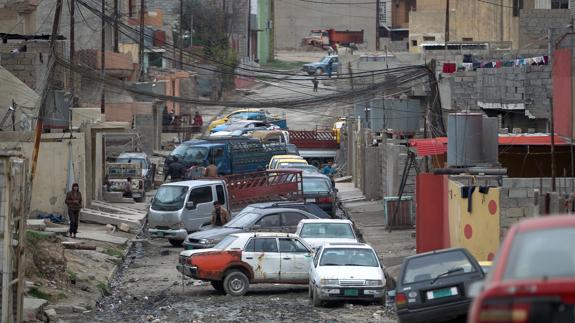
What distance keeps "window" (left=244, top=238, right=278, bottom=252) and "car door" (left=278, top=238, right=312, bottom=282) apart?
134mm

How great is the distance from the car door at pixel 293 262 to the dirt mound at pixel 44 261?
4.11 metres

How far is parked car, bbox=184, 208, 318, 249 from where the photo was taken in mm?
28156

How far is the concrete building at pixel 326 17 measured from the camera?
106 m

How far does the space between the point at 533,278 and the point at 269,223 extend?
874 inches

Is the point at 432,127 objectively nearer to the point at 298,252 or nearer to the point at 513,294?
the point at 298,252

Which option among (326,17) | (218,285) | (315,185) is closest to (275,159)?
(315,185)

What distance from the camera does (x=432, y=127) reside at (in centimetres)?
3672

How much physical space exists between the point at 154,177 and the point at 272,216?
72.1 ft

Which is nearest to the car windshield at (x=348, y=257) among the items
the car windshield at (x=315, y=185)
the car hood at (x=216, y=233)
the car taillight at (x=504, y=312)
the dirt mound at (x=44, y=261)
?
the dirt mound at (x=44, y=261)

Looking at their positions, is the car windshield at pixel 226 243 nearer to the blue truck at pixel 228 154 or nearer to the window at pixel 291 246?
the window at pixel 291 246

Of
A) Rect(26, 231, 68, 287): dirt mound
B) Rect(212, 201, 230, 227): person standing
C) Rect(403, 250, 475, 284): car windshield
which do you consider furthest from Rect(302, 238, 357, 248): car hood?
Rect(403, 250, 475, 284): car windshield

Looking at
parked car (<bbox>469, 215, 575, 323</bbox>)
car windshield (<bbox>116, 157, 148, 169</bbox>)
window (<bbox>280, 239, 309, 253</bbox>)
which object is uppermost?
parked car (<bbox>469, 215, 575, 323</bbox>)

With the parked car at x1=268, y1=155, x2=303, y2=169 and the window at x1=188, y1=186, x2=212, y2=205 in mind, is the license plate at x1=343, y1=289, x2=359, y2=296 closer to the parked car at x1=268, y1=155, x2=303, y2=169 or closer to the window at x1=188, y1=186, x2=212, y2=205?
the window at x1=188, y1=186, x2=212, y2=205

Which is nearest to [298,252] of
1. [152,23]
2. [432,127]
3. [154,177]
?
[432,127]
